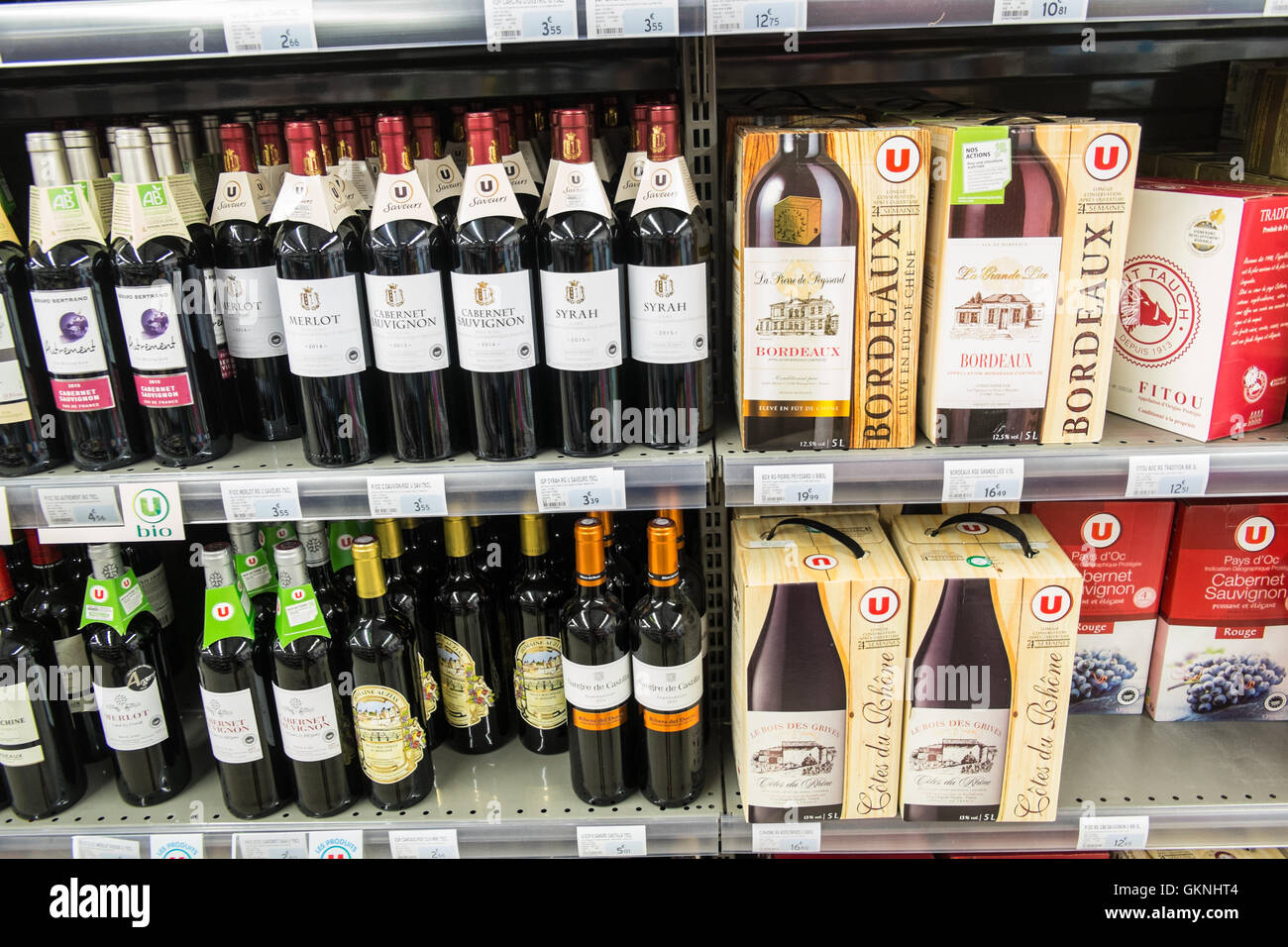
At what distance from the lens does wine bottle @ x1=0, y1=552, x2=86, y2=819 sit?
4.69ft

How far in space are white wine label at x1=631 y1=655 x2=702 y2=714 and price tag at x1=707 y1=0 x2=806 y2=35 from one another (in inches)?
34.8

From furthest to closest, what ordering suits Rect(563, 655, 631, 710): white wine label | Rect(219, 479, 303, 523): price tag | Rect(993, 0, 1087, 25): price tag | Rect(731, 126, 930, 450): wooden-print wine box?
Rect(563, 655, 631, 710): white wine label < Rect(219, 479, 303, 523): price tag < Rect(731, 126, 930, 450): wooden-print wine box < Rect(993, 0, 1087, 25): price tag

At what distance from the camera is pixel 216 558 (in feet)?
4.48

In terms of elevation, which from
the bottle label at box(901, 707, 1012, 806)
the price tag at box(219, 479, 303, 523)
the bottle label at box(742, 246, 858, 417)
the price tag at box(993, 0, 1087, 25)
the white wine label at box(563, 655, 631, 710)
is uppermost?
the price tag at box(993, 0, 1087, 25)

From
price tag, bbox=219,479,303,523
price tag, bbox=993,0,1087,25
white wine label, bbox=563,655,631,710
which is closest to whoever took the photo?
price tag, bbox=993,0,1087,25

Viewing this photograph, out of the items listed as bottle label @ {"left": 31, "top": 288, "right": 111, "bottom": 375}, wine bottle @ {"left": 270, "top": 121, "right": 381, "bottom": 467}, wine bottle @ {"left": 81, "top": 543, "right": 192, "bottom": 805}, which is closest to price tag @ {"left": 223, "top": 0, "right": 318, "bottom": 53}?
wine bottle @ {"left": 270, "top": 121, "right": 381, "bottom": 467}

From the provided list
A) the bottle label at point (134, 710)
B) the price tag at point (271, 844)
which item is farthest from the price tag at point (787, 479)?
the bottle label at point (134, 710)

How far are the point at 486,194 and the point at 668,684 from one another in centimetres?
76

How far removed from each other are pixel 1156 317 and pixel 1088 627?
57 centimetres

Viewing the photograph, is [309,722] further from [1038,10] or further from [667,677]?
[1038,10]

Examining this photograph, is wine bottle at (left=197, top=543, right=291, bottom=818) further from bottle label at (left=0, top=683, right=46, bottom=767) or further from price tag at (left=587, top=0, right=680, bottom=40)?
price tag at (left=587, top=0, right=680, bottom=40)

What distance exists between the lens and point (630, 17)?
3.63 ft

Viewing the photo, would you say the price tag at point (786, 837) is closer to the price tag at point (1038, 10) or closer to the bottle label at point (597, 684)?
the bottle label at point (597, 684)
